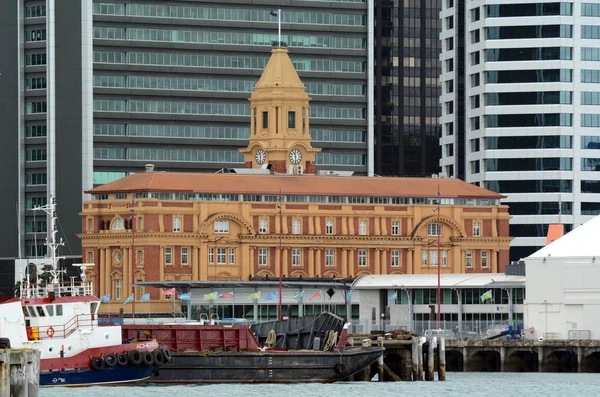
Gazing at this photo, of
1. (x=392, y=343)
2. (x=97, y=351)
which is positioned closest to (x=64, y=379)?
(x=97, y=351)

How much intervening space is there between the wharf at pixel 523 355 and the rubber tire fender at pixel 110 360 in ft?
117

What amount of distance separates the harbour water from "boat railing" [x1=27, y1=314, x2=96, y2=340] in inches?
119

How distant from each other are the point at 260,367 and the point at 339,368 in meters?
4.84

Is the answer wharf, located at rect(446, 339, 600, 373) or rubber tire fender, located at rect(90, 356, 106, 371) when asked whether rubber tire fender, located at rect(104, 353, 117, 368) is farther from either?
wharf, located at rect(446, 339, 600, 373)

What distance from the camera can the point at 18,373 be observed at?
78188mm

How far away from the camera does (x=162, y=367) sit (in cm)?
11806

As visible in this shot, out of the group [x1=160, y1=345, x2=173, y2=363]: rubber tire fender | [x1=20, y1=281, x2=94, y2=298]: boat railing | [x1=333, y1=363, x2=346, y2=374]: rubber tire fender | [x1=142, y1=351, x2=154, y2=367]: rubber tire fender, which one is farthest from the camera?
[x1=333, y1=363, x2=346, y2=374]: rubber tire fender

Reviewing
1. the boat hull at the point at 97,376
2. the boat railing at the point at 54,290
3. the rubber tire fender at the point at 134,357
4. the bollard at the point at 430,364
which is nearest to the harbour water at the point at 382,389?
the boat hull at the point at 97,376

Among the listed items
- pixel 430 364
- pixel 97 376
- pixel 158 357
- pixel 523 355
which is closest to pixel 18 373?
pixel 97 376

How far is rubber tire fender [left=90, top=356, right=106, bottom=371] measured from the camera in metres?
116

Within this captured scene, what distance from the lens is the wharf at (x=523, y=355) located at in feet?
478

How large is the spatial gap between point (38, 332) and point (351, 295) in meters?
80.1

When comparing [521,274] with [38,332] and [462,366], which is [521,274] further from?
[38,332]

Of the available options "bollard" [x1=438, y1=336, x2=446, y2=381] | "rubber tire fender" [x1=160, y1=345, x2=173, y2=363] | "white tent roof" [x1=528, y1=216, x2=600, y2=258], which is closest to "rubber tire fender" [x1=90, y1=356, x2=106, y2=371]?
"rubber tire fender" [x1=160, y1=345, x2=173, y2=363]
